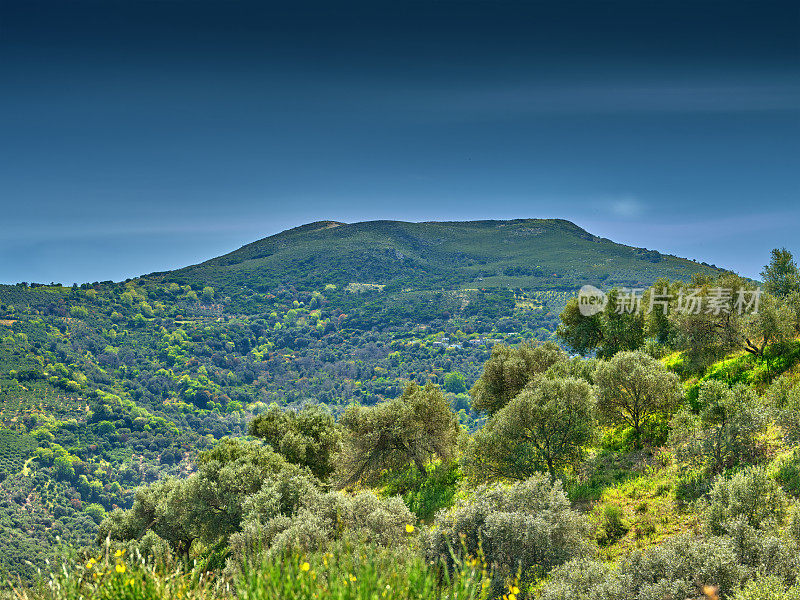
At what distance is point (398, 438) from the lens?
34531 mm

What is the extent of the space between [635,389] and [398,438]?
1463 cm

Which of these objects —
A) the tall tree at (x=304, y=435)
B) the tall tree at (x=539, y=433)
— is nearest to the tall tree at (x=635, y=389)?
the tall tree at (x=539, y=433)

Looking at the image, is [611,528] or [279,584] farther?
[611,528]

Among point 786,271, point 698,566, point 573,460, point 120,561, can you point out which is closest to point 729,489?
point 698,566

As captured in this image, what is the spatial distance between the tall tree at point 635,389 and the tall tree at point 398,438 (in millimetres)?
11125

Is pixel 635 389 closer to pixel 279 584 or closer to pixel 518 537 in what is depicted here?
pixel 518 537

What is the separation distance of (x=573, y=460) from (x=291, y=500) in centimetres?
1493

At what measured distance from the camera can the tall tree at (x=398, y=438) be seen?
3438 centimetres

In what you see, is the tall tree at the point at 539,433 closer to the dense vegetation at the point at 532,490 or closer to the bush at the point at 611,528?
the dense vegetation at the point at 532,490

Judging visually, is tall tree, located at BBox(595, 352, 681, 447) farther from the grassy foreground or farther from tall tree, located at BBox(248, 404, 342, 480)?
the grassy foreground

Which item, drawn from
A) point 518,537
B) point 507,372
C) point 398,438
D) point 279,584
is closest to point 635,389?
point 507,372

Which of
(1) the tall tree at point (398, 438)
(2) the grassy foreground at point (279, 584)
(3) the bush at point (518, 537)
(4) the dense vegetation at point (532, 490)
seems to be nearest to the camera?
(2) the grassy foreground at point (279, 584)

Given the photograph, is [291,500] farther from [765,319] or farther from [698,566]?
[765,319]

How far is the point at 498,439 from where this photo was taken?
88.7 ft
